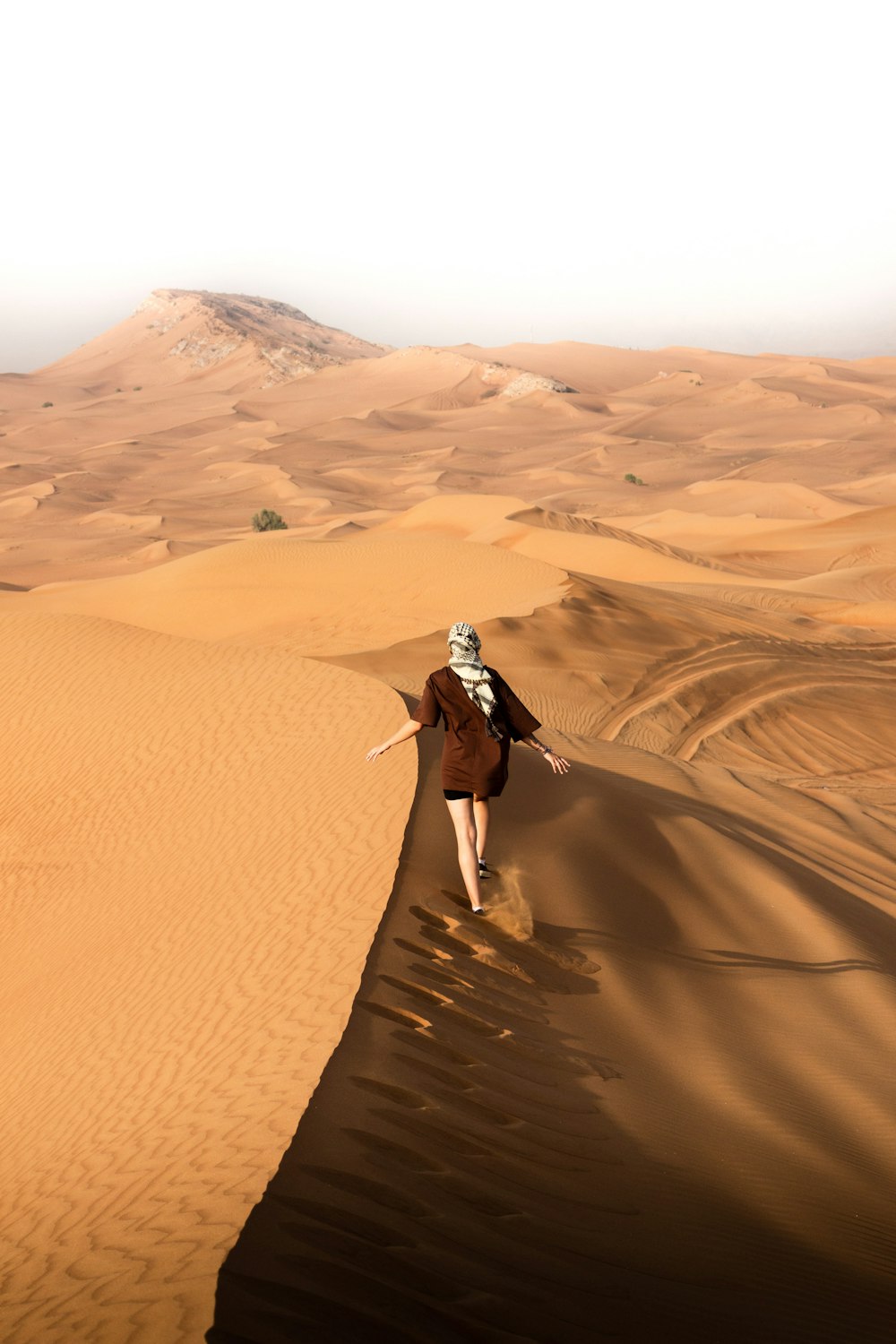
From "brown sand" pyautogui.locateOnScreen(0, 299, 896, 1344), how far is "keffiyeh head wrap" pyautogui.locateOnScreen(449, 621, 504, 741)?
1144mm

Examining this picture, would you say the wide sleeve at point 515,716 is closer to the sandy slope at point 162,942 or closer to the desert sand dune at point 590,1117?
the desert sand dune at point 590,1117

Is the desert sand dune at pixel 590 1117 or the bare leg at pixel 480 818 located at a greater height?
the bare leg at pixel 480 818

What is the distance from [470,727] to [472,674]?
0.30 meters

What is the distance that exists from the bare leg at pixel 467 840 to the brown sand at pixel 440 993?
0.21m

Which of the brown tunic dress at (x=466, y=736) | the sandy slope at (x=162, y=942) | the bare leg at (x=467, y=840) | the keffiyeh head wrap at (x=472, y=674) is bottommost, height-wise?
the sandy slope at (x=162, y=942)

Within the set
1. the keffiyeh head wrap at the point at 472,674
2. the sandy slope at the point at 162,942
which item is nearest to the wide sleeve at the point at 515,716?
the keffiyeh head wrap at the point at 472,674

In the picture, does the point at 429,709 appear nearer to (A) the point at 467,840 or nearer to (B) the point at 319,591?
(A) the point at 467,840

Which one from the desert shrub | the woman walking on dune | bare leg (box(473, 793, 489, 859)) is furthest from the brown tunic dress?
the desert shrub

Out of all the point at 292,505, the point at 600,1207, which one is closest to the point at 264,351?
the point at 292,505

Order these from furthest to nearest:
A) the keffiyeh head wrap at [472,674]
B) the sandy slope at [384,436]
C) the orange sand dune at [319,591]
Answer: the sandy slope at [384,436] < the orange sand dune at [319,591] < the keffiyeh head wrap at [472,674]

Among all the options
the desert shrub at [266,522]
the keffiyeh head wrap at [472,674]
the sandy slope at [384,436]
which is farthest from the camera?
the sandy slope at [384,436]

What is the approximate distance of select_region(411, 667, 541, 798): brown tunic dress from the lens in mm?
6117

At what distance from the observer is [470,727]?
20.2 ft

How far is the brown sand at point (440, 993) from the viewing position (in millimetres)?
3367
